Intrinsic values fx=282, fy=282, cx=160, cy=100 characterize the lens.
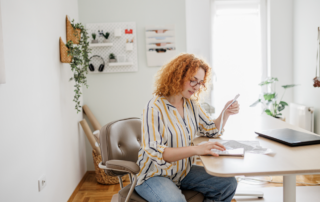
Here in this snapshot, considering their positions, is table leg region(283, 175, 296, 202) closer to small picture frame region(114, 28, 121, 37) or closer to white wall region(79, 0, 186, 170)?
white wall region(79, 0, 186, 170)

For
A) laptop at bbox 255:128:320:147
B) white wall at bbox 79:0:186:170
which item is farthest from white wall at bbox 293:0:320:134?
laptop at bbox 255:128:320:147

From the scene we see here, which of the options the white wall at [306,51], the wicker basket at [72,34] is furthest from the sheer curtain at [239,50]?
the wicker basket at [72,34]

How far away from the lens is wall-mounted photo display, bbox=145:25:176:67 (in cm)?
308

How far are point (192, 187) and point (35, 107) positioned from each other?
3.69 feet

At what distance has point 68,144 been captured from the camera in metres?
2.59

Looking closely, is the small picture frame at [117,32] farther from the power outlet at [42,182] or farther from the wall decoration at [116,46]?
the power outlet at [42,182]

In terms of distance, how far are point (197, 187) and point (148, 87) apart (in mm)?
1795

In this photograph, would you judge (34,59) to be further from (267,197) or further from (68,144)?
(267,197)

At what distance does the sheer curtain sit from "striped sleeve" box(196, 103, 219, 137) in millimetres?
2064

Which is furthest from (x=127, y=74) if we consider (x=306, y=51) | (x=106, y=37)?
(x=306, y=51)

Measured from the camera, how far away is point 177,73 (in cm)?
154

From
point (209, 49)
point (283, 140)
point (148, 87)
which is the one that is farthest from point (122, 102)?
point (283, 140)

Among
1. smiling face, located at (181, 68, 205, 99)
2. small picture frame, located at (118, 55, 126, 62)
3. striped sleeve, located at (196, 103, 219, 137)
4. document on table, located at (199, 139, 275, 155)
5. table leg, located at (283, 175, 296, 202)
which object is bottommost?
table leg, located at (283, 175, 296, 202)

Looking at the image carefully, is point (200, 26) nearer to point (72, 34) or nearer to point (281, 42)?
point (281, 42)
